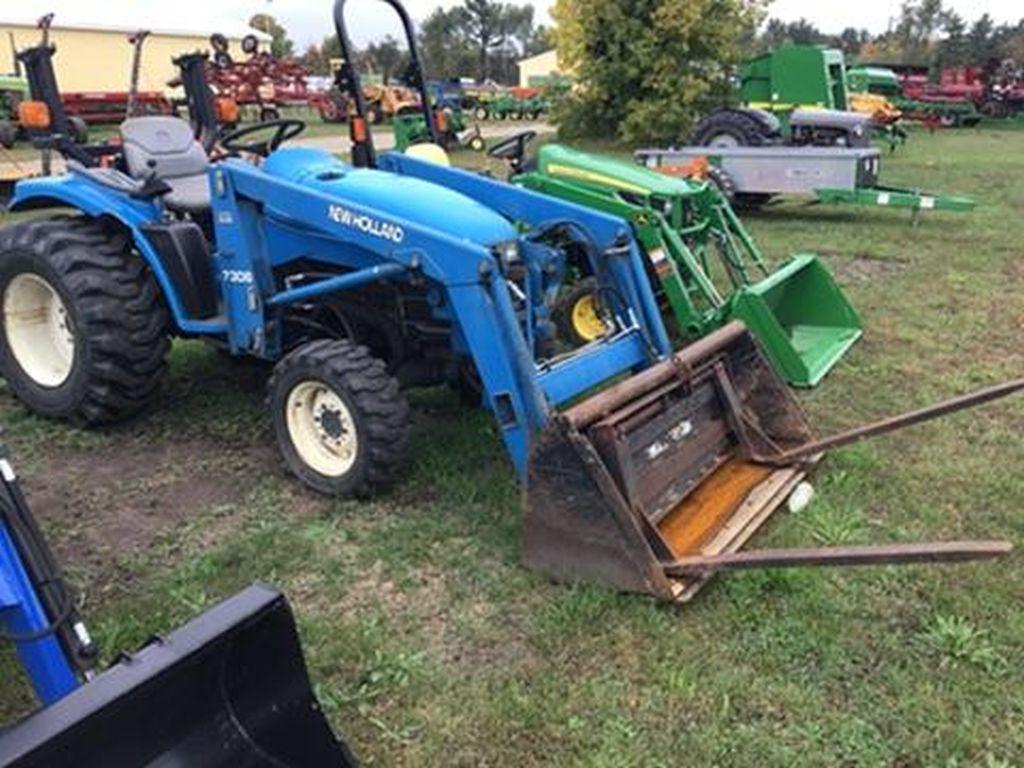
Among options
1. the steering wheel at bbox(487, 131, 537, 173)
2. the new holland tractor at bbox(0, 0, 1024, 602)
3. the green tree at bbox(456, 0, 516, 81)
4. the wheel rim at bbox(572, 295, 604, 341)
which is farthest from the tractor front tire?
the green tree at bbox(456, 0, 516, 81)

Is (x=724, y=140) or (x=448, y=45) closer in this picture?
(x=724, y=140)

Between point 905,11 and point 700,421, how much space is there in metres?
73.0

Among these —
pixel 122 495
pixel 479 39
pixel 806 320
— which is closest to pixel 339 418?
pixel 122 495

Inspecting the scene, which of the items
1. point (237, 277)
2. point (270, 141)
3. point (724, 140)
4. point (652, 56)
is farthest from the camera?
point (652, 56)

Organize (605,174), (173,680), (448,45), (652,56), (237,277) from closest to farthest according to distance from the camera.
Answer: (173,680)
(237,277)
(605,174)
(652,56)
(448,45)

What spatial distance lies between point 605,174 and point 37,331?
3423 mm

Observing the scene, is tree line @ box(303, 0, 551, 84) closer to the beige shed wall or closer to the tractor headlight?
the beige shed wall

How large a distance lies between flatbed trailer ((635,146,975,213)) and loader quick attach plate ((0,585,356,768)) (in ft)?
24.9

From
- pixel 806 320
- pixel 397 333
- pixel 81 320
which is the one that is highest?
pixel 81 320

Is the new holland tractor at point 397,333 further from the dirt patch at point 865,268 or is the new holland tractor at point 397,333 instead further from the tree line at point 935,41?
the tree line at point 935,41

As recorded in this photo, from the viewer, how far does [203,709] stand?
206 cm

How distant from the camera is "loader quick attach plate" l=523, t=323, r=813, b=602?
300 cm

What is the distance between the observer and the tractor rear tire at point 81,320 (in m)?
4.30

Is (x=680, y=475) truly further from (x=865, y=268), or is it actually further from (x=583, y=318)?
(x=865, y=268)
